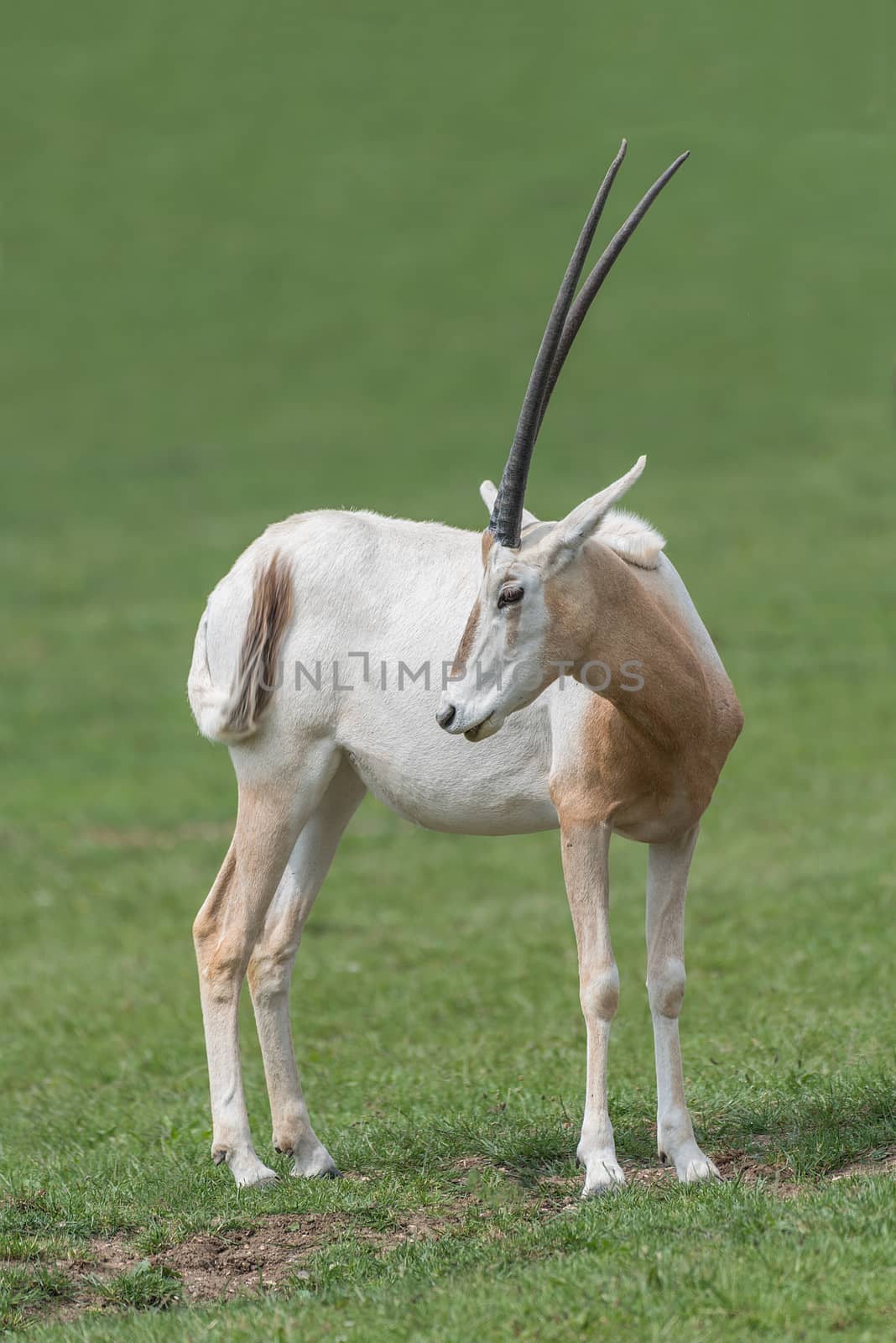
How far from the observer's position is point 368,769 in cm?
679

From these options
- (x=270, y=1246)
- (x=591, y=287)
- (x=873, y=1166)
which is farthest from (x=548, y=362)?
(x=270, y=1246)

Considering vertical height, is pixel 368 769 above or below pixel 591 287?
below

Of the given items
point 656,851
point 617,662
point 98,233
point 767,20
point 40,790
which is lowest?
point 40,790

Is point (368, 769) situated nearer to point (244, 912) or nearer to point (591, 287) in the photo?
point (244, 912)

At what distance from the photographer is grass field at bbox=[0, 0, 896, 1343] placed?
5.71m

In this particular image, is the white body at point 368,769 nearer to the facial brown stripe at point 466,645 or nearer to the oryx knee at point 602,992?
the oryx knee at point 602,992

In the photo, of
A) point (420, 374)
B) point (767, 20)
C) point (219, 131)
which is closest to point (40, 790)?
point (420, 374)

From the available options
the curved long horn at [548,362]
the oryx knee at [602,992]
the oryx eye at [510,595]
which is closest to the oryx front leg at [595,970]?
the oryx knee at [602,992]

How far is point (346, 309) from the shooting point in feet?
120

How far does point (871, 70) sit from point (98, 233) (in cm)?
1814

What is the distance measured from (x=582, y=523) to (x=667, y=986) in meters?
1.86

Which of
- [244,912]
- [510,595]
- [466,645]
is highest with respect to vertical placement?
[510,595]

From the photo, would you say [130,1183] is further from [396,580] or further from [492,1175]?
[396,580]

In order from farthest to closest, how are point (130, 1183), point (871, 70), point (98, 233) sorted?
1. point (98, 233)
2. point (871, 70)
3. point (130, 1183)
